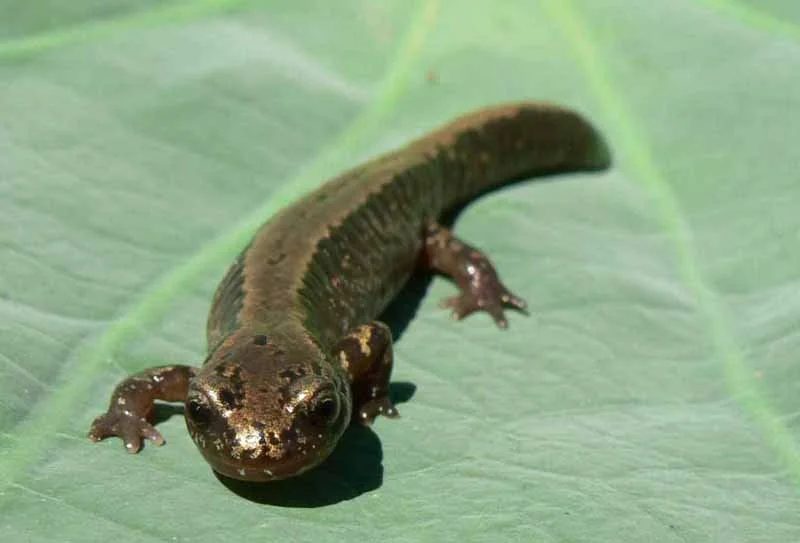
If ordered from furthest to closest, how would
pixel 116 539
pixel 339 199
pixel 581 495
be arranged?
pixel 339 199, pixel 581 495, pixel 116 539

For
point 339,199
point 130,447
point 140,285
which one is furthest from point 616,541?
point 339,199

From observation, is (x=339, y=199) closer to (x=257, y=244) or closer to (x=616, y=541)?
(x=257, y=244)

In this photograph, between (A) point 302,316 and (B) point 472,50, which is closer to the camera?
(A) point 302,316

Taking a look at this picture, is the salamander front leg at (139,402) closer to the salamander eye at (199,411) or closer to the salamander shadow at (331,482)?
the salamander eye at (199,411)

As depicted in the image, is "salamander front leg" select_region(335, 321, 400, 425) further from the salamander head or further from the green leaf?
the salamander head

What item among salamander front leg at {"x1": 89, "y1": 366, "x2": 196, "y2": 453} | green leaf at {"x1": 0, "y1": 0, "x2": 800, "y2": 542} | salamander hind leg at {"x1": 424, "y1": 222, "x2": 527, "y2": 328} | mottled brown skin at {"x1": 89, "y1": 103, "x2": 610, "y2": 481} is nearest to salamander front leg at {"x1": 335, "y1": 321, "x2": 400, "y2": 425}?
mottled brown skin at {"x1": 89, "y1": 103, "x2": 610, "y2": 481}

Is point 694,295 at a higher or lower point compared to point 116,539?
higher
